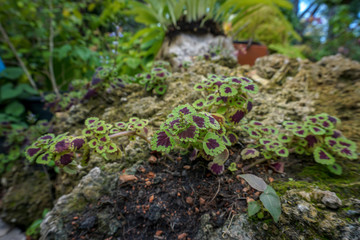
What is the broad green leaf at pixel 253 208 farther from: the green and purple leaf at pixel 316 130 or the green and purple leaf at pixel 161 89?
the green and purple leaf at pixel 161 89

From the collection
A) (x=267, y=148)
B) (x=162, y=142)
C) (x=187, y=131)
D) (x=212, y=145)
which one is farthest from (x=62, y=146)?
(x=267, y=148)

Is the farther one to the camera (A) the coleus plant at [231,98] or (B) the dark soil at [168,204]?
(A) the coleus plant at [231,98]

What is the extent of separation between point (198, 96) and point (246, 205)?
97cm

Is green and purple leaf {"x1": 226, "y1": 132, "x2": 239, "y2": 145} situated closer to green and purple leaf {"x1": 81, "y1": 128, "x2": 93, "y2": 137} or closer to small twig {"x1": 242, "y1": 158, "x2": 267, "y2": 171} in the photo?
small twig {"x1": 242, "y1": 158, "x2": 267, "y2": 171}

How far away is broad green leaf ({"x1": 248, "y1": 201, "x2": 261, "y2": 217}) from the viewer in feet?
2.73

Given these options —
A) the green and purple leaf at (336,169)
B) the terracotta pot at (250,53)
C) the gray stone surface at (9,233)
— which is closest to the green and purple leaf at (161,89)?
the green and purple leaf at (336,169)

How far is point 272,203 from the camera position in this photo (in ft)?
2.61

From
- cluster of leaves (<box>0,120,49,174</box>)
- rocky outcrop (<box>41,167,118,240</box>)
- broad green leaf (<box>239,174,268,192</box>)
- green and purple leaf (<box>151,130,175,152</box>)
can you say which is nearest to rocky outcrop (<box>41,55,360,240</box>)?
rocky outcrop (<box>41,167,118,240</box>)

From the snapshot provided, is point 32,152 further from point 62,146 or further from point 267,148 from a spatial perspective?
point 267,148

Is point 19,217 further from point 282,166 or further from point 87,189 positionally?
point 282,166

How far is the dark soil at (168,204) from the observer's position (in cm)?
95

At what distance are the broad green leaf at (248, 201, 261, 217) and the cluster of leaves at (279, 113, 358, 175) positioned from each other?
0.49 metres

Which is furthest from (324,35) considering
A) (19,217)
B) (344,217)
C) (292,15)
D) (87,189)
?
(19,217)

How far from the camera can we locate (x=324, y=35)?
7.07 meters
